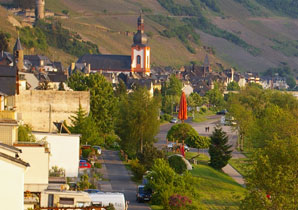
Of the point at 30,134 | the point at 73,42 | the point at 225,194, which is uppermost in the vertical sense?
the point at 73,42

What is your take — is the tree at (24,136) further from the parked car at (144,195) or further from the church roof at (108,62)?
the church roof at (108,62)

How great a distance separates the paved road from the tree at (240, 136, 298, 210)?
536 centimetres

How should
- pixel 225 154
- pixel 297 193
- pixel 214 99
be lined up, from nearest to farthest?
1. pixel 297 193
2. pixel 225 154
3. pixel 214 99

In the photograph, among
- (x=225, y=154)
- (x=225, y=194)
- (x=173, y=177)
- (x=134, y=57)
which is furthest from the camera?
(x=134, y=57)

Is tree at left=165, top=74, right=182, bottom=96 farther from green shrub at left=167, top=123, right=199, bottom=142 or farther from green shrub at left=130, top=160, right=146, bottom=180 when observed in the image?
green shrub at left=130, top=160, right=146, bottom=180

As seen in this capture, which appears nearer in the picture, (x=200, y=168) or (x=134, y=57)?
(x=200, y=168)

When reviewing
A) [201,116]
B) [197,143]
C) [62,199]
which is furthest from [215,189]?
[201,116]

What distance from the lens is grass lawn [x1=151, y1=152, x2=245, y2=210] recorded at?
43.4 meters

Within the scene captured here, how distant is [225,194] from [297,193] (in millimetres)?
13802

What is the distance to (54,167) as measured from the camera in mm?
39531

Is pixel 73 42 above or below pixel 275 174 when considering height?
above

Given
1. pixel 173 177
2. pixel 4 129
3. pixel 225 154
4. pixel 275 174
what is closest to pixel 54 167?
pixel 173 177

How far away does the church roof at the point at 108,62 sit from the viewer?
169000mm

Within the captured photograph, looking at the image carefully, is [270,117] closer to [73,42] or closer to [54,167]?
[54,167]
